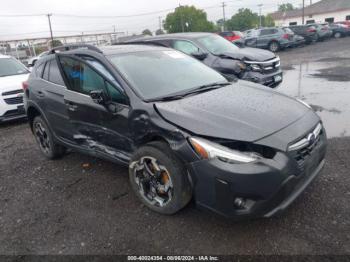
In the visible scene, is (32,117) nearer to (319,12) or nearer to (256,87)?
(256,87)

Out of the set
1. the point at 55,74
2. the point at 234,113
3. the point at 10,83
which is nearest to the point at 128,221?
the point at 234,113

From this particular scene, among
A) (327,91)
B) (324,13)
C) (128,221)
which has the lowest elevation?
A: (128,221)

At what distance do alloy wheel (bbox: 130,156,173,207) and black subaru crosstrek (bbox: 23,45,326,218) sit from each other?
1 centimetres

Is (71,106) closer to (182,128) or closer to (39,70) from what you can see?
(39,70)

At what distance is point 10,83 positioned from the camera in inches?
291

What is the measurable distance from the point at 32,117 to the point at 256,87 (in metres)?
3.72

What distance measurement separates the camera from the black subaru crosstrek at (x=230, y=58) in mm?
7293

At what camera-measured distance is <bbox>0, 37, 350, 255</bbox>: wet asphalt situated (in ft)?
9.01

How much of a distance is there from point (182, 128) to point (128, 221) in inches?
46.7

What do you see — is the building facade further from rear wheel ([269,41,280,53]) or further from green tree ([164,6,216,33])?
rear wheel ([269,41,280,53])

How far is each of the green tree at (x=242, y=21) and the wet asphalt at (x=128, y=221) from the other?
279 feet

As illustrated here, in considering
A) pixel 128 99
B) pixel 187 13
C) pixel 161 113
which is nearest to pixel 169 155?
pixel 161 113

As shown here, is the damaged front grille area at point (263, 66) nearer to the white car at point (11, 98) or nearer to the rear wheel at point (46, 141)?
the rear wheel at point (46, 141)

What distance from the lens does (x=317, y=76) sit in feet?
34.4
